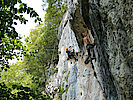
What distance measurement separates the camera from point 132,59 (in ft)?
11.6

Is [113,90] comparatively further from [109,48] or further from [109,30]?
[109,30]

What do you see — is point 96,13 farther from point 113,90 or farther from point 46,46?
point 46,46

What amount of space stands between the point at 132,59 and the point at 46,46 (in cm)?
2563

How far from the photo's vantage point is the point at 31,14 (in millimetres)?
3312

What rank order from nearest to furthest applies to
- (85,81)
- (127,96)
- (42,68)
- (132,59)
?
1. (132,59)
2. (127,96)
3. (85,81)
4. (42,68)

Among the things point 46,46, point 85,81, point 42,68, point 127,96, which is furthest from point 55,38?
point 127,96

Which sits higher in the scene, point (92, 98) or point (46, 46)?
point (46, 46)

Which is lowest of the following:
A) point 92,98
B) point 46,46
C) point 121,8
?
point 92,98

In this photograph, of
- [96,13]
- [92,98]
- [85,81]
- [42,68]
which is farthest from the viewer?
[42,68]

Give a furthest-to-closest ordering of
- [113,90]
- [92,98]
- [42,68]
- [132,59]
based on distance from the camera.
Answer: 1. [42,68]
2. [92,98]
3. [113,90]
4. [132,59]

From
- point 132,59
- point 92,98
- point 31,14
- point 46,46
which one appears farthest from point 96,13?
point 46,46

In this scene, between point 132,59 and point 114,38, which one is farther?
point 114,38

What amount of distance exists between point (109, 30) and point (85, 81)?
679cm

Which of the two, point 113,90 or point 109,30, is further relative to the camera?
point 113,90
